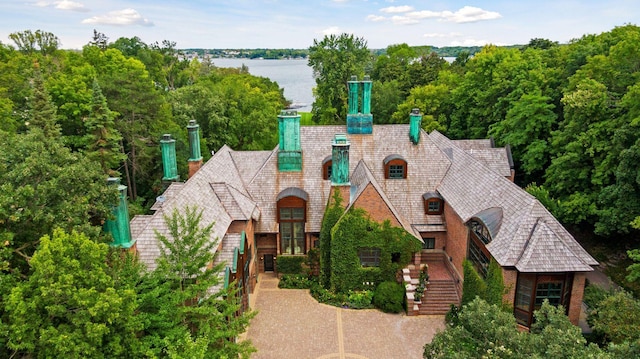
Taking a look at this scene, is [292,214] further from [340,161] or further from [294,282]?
[340,161]

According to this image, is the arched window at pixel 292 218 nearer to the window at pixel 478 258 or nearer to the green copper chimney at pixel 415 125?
the green copper chimney at pixel 415 125

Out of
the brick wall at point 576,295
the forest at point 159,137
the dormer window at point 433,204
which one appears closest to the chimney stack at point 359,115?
the dormer window at point 433,204

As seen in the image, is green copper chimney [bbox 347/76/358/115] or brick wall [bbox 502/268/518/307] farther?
green copper chimney [bbox 347/76/358/115]

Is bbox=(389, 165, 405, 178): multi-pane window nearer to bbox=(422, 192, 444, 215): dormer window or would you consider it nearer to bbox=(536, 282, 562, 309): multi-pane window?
bbox=(422, 192, 444, 215): dormer window

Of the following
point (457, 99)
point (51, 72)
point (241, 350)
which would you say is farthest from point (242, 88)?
point (241, 350)

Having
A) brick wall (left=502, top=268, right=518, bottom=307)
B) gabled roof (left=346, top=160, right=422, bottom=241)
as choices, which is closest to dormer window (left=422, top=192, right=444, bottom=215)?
gabled roof (left=346, top=160, right=422, bottom=241)

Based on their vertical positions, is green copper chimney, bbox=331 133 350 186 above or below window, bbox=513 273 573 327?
above

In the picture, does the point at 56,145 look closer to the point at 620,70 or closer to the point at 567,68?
the point at 620,70
